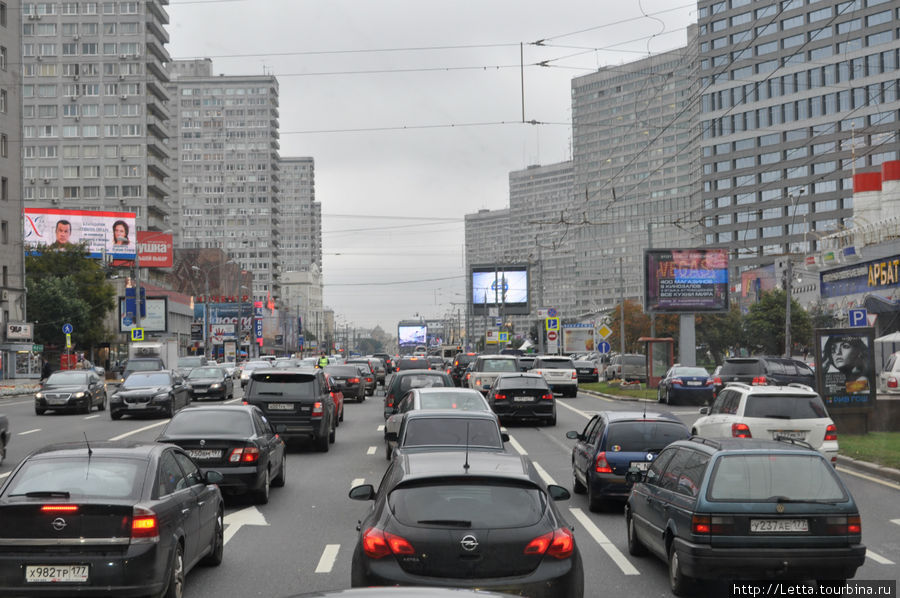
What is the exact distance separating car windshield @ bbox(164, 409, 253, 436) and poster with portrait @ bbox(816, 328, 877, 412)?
14.5 metres

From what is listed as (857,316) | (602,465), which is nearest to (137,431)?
(602,465)

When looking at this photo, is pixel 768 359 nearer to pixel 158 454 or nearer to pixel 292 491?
pixel 292 491

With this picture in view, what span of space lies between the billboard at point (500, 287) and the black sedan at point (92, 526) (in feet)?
287

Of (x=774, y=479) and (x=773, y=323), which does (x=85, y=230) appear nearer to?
(x=773, y=323)

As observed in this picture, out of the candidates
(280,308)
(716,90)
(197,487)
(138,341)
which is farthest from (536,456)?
(280,308)

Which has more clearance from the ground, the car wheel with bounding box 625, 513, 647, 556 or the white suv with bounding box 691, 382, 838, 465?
the white suv with bounding box 691, 382, 838, 465

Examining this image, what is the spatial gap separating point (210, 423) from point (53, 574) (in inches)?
279

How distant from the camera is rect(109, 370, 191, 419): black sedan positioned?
31516mm

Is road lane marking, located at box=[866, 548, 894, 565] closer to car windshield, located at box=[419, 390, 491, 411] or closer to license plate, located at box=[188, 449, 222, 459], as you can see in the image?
car windshield, located at box=[419, 390, 491, 411]

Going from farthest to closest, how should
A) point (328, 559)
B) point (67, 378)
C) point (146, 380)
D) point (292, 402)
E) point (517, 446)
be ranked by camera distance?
point (67, 378), point (146, 380), point (517, 446), point (292, 402), point (328, 559)

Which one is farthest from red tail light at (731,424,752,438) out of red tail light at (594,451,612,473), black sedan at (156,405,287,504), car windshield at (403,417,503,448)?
black sedan at (156,405,287,504)

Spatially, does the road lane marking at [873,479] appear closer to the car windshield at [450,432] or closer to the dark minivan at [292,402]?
the car windshield at [450,432]

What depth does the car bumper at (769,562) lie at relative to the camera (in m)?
8.42

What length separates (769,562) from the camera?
841cm
